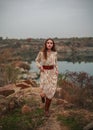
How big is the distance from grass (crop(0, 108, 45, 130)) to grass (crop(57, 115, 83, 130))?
0.71 feet

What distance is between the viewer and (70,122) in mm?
3736

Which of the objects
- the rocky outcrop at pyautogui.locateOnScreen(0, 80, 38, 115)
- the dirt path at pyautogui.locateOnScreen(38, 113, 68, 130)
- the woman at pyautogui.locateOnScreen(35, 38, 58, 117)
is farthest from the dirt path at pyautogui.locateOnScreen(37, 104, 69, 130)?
the rocky outcrop at pyautogui.locateOnScreen(0, 80, 38, 115)

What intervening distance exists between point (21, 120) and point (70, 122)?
562 millimetres

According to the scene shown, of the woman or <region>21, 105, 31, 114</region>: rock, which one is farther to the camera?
<region>21, 105, 31, 114</region>: rock

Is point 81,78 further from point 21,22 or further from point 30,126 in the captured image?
point 21,22

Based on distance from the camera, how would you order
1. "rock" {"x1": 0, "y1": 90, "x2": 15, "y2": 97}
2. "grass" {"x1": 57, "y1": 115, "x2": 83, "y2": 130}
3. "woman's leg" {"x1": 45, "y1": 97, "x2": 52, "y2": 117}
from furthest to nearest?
"rock" {"x1": 0, "y1": 90, "x2": 15, "y2": 97}, "woman's leg" {"x1": 45, "y1": 97, "x2": 52, "y2": 117}, "grass" {"x1": 57, "y1": 115, "x2": 83, "y2": 130}

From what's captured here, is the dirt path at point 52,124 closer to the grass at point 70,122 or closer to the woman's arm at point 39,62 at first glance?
the grass at point 70,122

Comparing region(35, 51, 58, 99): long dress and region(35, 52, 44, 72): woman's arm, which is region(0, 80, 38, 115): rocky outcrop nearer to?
region(35, 51, 58, 99): long dress

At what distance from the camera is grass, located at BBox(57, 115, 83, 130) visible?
142 inches

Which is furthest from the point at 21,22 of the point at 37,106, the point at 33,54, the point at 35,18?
the point at 37,106

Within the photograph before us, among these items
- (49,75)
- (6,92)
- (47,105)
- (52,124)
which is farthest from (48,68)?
(6,92)

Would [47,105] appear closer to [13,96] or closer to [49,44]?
[49,44]

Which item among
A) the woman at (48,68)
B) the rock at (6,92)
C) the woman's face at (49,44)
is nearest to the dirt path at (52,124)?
the woman at (48,68)

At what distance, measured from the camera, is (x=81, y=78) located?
505 centimetres
